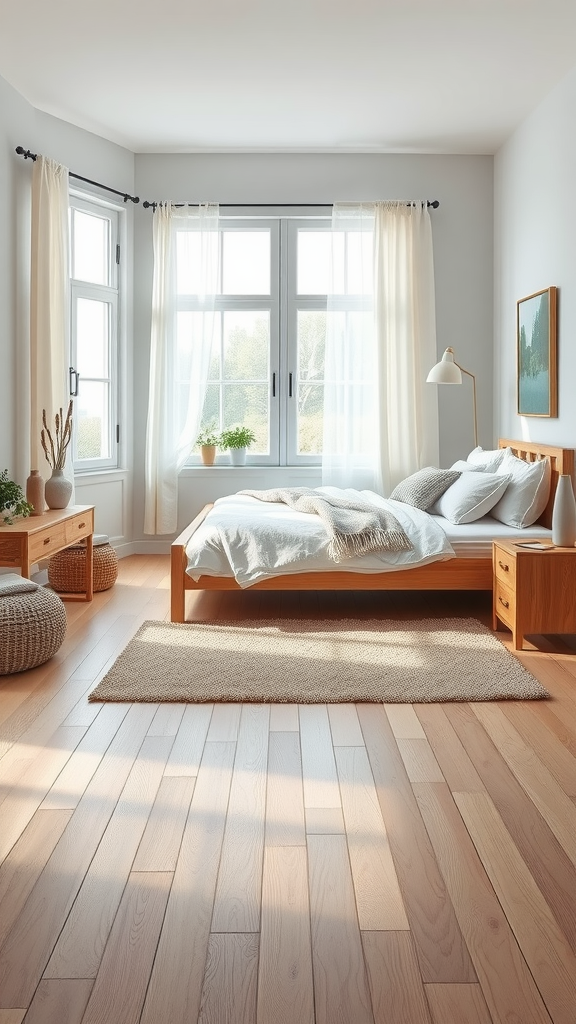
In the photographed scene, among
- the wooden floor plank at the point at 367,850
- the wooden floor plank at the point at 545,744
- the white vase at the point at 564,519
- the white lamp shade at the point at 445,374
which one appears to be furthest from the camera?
the white lamp shade at the point at 445,374

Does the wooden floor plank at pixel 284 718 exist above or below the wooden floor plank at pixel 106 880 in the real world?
above

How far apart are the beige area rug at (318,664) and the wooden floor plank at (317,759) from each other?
6.1 inches

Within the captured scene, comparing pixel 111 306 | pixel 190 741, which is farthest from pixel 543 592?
pixel 111 306

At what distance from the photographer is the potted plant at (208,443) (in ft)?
22.4

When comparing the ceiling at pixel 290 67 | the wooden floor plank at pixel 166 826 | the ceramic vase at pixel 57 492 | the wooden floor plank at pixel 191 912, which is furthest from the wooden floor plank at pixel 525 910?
the ceiling at pixel 290 67

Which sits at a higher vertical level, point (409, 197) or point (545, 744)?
point (409, 197)

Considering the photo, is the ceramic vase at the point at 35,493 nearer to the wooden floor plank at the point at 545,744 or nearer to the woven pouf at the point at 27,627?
the woven pouf at the point at 27,627

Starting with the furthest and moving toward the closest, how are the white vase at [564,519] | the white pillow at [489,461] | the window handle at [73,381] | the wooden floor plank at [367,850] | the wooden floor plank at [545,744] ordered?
1. the window handle at [73,381]
2. the white pillow at [489,461]
3. the white vase at [564,519]
4. the wooden floor plank at [545,744]
5. the wooden floor plank at [367,850]

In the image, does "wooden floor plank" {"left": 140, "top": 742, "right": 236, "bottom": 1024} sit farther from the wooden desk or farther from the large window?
the large window

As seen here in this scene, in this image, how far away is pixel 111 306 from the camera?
662 centimetres

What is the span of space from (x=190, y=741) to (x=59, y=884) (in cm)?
97

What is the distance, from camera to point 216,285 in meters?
6.78

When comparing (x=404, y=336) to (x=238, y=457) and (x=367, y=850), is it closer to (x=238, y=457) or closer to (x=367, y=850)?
(x=238, y=457)

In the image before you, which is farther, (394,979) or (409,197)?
(409,197)
